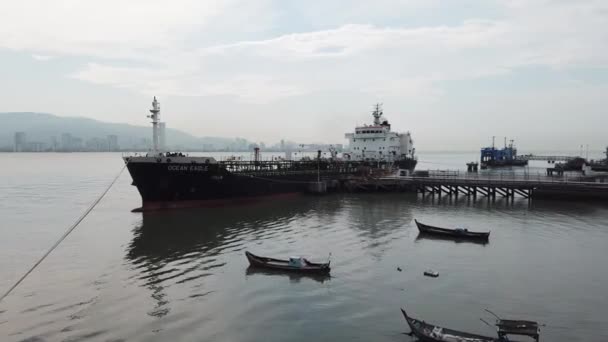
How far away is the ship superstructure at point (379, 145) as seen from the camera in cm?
7425

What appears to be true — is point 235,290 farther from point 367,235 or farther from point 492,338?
point 367,235

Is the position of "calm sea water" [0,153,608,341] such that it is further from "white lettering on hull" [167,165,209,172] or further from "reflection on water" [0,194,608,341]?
"white lettering on hull" [167,165,209,172]

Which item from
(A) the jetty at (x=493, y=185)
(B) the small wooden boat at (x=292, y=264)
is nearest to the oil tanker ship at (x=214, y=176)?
(A) the jetty at (x=493, y=185)

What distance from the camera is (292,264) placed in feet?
66.8

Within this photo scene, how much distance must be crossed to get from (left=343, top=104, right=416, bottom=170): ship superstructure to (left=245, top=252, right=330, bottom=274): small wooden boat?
52944mm

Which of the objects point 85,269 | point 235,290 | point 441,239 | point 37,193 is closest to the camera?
point 235,290

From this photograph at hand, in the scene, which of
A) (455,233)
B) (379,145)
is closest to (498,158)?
(379,145)

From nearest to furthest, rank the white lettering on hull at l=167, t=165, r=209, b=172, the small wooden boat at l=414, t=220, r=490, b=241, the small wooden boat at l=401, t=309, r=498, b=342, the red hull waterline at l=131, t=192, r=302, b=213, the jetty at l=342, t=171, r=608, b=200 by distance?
the small wooden boat at l=401, t=309, r=498, b=342 < the small wooden boat at l=414, t=220, r=490, b=241 < the white lettering on hull at l=167, t=165, r=209, b=172 < the red hull waterline at l=131, t=192, r=302, b=213 < the jetty at l=342, t=171, r=608, b=200

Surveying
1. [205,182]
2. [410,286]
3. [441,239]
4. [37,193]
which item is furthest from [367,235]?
[37,193]

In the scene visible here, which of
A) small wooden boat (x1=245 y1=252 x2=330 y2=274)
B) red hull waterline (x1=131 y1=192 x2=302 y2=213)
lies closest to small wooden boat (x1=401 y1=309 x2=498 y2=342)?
small wooden boat (x1=245 y1=252 x2=330 y2=274)

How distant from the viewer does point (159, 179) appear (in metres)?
36.4

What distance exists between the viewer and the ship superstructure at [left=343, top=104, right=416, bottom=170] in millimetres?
74250

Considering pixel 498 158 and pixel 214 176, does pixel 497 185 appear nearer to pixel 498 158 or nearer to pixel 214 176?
pixel 214 176

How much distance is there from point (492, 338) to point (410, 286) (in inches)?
233
